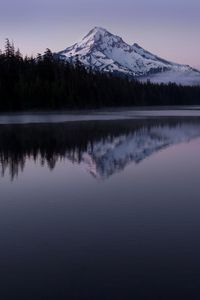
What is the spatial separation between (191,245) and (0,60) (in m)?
122

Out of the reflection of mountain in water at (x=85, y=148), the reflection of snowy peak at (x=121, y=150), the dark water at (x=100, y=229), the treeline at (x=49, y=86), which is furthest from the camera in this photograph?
the treeline at (x=49, y=86)

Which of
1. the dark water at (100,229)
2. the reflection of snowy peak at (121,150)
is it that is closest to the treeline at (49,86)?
the reflection of snowy peak at (121,150)

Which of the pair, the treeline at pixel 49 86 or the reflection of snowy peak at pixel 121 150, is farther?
the treeline at pixel 49 86

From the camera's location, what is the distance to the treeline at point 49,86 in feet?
392

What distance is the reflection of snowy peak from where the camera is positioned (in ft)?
93.2

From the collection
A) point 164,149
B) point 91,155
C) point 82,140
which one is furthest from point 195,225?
point 82,140

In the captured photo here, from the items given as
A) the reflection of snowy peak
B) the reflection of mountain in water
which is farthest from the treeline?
the reflection of snowy peak

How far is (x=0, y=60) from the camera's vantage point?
12975cm

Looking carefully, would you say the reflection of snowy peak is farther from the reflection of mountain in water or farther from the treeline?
the treeline

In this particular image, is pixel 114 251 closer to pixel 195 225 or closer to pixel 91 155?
pixel 195 225

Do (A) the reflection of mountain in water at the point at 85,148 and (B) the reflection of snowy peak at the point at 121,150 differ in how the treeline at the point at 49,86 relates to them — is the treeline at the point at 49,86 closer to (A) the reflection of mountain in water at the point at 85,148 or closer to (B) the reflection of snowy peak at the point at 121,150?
(A) the reflection of mountain in water at the point at 85,148

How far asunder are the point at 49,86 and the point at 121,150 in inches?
3614

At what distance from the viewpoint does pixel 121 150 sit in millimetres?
36875

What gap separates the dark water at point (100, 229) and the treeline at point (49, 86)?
296ft
